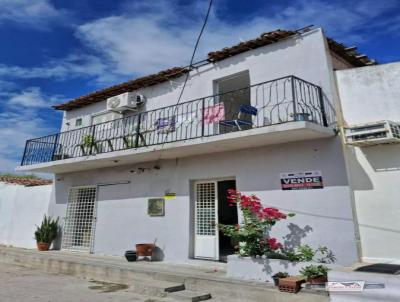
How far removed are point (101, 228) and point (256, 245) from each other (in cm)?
636

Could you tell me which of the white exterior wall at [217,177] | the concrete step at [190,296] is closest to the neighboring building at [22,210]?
the white exterior wall at [217,177]

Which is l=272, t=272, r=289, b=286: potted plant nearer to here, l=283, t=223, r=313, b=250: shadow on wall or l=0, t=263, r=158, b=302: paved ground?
l=283, t=223, r=313, b=250: shadow on wall

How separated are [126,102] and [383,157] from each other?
8062 millimetres

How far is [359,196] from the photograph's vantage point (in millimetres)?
7160

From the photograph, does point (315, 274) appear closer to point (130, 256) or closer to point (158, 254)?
point (158, 254)

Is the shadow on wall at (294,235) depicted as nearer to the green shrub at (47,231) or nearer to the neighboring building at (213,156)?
the neighboring building at (213,156)

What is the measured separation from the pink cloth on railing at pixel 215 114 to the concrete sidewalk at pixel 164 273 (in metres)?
3.94

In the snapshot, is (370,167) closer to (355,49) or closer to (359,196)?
(359,196)

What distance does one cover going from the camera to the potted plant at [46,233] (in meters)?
12.3

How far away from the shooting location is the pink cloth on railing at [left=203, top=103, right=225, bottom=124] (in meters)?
9.12

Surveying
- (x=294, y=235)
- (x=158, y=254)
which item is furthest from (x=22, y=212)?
(x=294, y=235)

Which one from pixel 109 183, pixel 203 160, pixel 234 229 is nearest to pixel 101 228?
pixel 109 183

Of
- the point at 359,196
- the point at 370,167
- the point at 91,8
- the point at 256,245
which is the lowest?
A: the point at 256,245

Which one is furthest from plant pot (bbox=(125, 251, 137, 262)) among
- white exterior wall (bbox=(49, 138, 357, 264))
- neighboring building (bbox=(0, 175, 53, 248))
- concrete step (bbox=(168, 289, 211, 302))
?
neighboring building (bbox=(0, 175, 53, 248))
